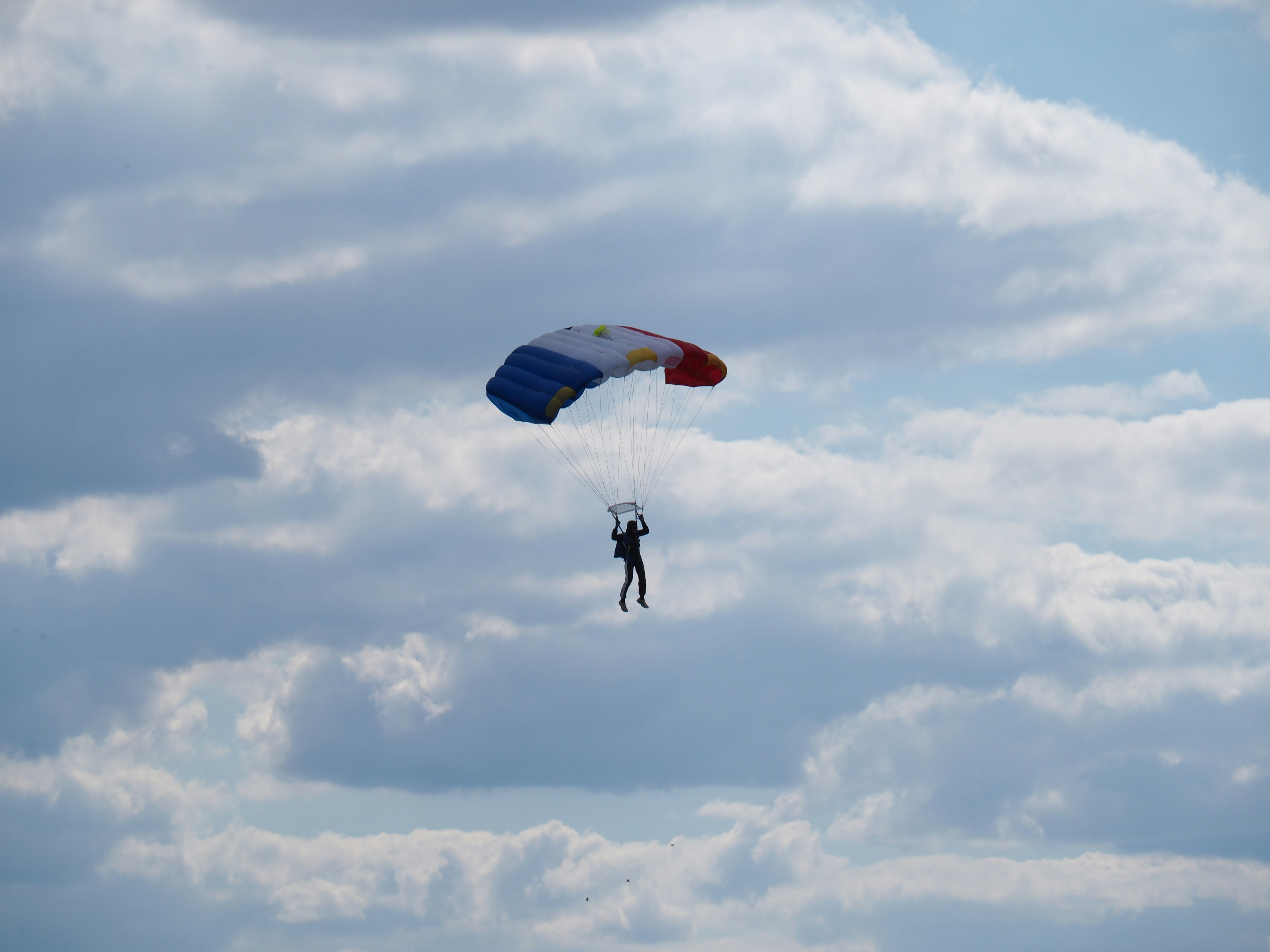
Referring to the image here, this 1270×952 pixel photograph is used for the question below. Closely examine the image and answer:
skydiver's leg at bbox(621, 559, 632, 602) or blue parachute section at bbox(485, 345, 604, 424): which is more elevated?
blue parachute section at bbox(485, 345, 604, 424)

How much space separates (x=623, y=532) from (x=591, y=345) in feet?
23.3

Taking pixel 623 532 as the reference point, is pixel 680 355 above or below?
above

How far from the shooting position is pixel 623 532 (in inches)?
2126

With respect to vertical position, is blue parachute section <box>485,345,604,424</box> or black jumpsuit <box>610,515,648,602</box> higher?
blue parachute section <box>485,345,604,424</box>

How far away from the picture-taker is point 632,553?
5394 centimetres

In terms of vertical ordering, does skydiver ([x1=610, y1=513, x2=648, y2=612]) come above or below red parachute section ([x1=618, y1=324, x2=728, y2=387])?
below

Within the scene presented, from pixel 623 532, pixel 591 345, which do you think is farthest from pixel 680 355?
pixel 623 532

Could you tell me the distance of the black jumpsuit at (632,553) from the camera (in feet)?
177

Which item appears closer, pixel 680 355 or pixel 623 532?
pixel 623 532

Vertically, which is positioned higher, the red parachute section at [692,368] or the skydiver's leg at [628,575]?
Result: the red parachute section at [692,368]

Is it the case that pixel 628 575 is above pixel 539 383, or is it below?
below

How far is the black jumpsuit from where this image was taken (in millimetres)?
53906

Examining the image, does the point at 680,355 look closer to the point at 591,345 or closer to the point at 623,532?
the point at 591,345

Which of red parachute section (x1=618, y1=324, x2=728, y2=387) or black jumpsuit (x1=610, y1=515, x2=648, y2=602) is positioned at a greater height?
red parachute section (x1=618, y1=324, x2=728, y2=387)
